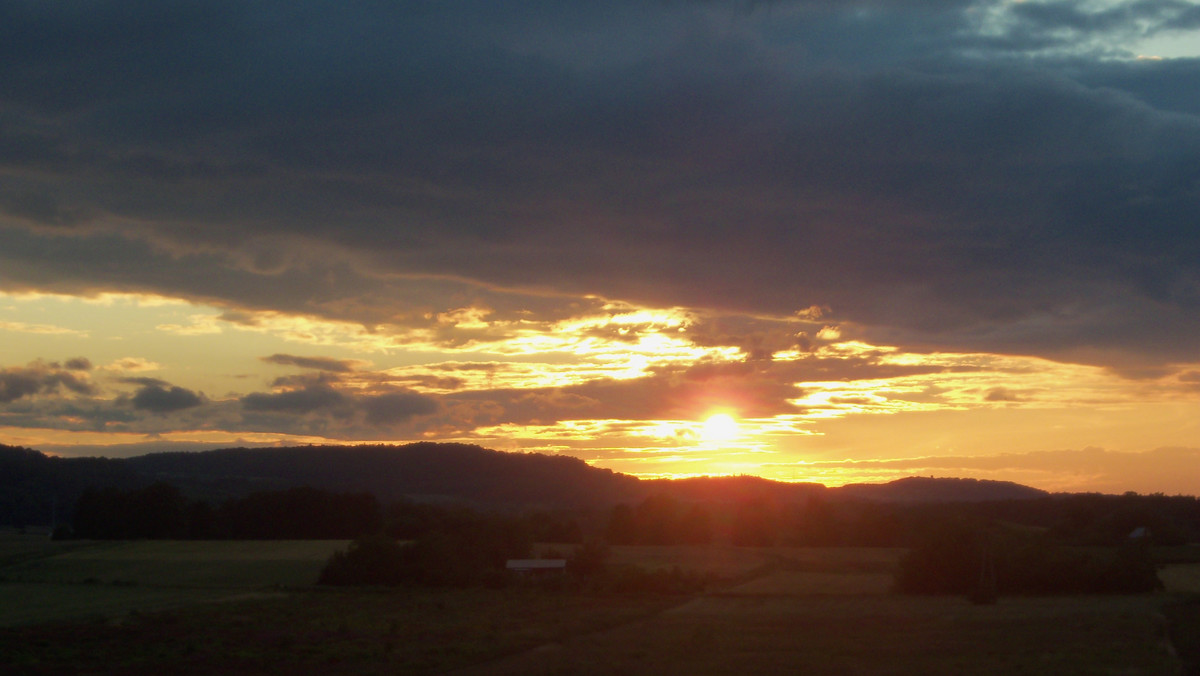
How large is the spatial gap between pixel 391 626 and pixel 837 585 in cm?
3440

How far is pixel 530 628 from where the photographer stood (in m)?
38.9

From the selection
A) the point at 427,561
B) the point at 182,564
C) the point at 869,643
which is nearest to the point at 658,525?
the point at 427,561

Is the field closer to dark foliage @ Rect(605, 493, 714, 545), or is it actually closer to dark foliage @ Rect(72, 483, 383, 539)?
dark foliage @ Rect(72, 483, 383, 539)

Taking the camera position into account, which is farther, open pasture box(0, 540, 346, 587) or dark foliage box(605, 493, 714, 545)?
dark foliage box(605, 493, 714, 545)

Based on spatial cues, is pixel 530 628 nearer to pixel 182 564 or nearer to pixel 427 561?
pixel 427 561

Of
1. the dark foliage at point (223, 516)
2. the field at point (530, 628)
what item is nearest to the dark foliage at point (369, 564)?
the field at point (530, 628)

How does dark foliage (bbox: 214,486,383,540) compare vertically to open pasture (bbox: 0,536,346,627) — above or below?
above

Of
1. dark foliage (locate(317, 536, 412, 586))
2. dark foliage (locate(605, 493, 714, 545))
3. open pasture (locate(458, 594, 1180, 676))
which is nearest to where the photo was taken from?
open pasture (locate(458, 594, 1180, 676))

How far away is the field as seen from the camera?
28062mm

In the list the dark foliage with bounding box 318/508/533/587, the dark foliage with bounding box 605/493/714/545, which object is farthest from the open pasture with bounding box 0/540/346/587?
the dark foliage with bounding box 605/493/714/545

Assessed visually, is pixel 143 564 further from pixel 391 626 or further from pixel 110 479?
pixel 110 479

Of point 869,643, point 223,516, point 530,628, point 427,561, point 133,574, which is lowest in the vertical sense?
point 133,574

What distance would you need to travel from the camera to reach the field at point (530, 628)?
92.1 ft

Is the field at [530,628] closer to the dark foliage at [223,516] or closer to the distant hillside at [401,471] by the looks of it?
the dark foliage at [223,516]
